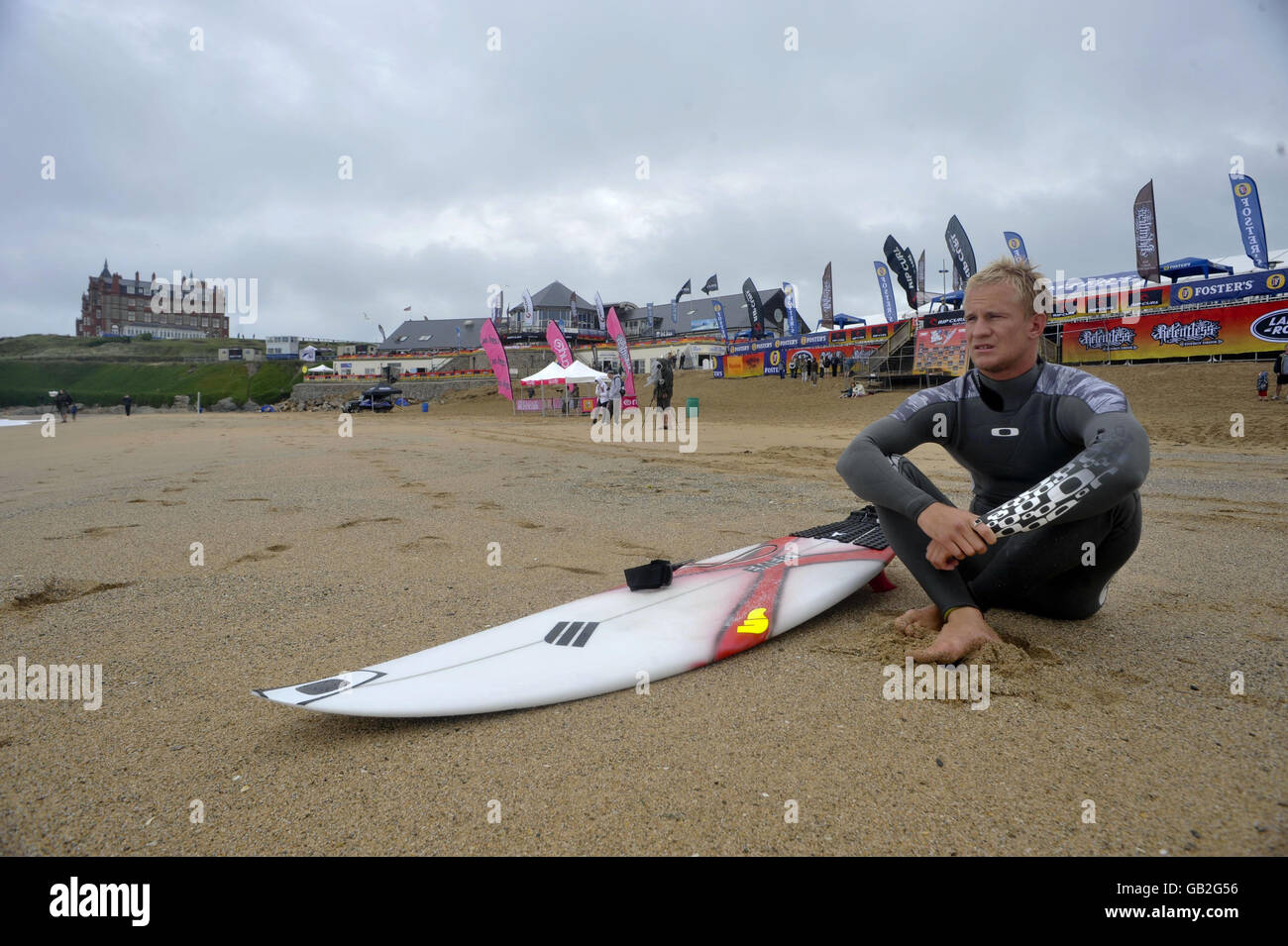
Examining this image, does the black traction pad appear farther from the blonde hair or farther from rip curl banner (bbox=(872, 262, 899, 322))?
rip curl banner (bbox=(872, 262, 899, 322))

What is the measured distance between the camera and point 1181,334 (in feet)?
53.1

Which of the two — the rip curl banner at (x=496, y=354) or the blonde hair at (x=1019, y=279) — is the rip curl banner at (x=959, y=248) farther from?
the blonde hair at (x=1019, y=279)

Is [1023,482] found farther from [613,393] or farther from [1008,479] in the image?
[613,393]

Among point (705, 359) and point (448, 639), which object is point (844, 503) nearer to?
point (448, 639)

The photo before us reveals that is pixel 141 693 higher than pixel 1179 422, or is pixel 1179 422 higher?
pixel 1179 422

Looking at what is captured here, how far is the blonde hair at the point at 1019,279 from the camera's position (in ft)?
6.84

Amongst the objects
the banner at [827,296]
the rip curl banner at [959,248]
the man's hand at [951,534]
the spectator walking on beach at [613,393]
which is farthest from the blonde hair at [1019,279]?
the banner at [827,296]

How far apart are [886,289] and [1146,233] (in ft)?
32.3

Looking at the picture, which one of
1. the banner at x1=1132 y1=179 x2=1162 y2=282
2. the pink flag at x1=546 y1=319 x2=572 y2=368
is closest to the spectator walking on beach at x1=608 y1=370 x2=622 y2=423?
the pink flag at x1=546 y1=319 x2=572 y2=368

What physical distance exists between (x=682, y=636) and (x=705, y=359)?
40.1 metres

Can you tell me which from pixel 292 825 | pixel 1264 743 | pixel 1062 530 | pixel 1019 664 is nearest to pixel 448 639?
pixel 292 825

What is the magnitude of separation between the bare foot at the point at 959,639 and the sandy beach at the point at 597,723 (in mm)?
62

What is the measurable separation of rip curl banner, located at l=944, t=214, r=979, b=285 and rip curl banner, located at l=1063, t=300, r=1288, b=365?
20.7 ft

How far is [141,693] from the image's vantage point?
A: 202cm
